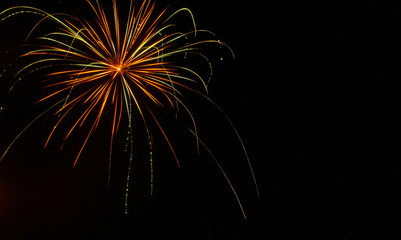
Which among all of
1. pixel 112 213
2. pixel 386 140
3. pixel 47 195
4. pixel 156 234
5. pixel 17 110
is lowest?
pixel 156 234

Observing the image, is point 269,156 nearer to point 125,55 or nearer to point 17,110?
point 125,55

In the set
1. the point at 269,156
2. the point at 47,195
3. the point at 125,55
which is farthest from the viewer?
the point at 269,156

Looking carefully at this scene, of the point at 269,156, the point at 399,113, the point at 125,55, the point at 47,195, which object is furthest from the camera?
the point at 269,156

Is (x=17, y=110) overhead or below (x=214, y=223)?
overhead

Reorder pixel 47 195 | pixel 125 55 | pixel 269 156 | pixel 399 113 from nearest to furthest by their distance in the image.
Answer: pixel 125 55, pixel 399 113, pixel 47 195, pixel 269 156

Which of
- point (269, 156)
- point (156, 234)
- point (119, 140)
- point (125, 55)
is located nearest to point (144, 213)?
point (156, 234)

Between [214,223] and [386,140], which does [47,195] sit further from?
[386,140]

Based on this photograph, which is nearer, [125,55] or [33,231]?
[125,55]

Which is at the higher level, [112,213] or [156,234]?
[112,213]

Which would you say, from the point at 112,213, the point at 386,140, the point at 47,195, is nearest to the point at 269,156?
the point at 386,140
